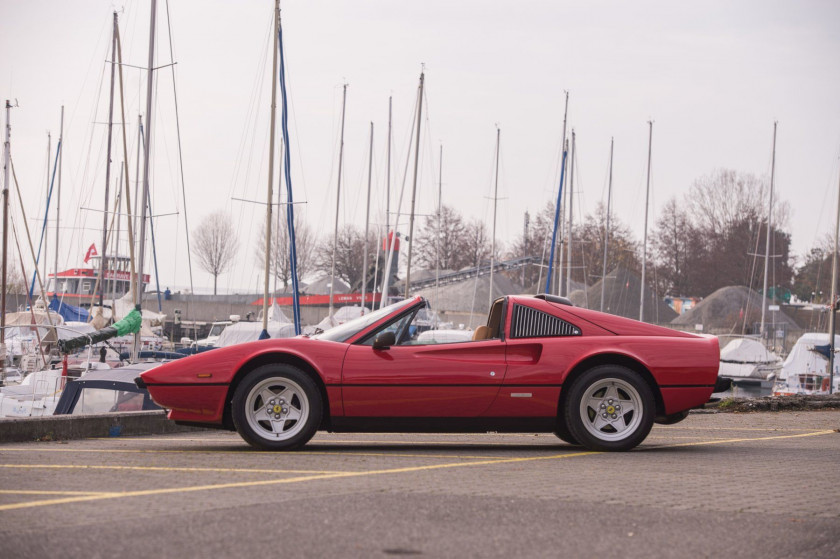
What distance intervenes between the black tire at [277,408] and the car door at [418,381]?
302 mm

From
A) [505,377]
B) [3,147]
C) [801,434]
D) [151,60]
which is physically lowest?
[801,434]

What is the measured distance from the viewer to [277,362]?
316 inches

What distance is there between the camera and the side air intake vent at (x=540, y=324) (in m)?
8.48

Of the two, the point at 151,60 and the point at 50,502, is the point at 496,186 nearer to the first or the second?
the point at 151,60

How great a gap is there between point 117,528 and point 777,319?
65411mm

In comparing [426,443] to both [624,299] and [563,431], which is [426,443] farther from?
[624,299]

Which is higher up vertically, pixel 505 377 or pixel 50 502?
pixel 505 377

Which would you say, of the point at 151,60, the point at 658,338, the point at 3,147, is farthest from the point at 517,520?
the point at 3,147

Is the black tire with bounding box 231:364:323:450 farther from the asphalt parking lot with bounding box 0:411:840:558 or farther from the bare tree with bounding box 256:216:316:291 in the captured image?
the bare tree with bounding box 256:216:316:291

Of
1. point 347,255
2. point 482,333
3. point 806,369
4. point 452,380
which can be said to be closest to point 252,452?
point 452,380

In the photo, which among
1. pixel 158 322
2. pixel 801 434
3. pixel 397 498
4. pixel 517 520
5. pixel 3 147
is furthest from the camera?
pixel 158 322

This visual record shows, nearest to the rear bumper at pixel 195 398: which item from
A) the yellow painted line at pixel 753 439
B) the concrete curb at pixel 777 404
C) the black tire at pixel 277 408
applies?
the black tire at pixel 277 408

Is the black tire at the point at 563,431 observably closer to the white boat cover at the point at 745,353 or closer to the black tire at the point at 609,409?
the black tire at the point at 609,409

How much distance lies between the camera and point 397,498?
5.25 metres
